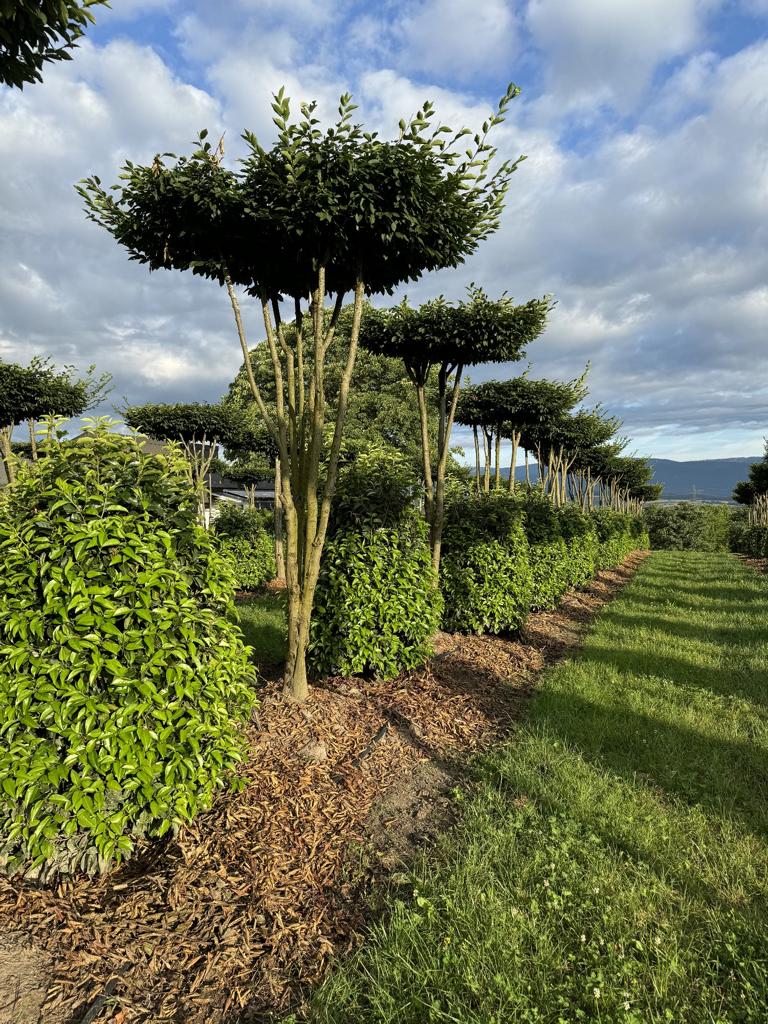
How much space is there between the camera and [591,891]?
8.29 ft

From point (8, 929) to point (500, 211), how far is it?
5.45 metres

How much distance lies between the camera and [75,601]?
242 cm

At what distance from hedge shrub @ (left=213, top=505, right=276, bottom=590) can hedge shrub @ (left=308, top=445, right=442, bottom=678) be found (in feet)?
23.8

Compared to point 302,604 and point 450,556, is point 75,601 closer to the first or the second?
point 302,604

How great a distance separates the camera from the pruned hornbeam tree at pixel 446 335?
675cm

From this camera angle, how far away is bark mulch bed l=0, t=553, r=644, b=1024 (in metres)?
2.08

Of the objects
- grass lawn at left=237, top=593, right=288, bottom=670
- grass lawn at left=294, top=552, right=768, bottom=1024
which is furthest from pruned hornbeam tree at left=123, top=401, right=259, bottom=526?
grass lawn at left=294, top=552, right=768, bottom=1024

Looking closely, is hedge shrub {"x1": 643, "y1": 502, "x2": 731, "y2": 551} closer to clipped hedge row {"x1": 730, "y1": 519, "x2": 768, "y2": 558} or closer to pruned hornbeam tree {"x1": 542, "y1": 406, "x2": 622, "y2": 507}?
clipped hedge row {"x1": 730, "y1": 519, "x2": 768, "y2": 558}

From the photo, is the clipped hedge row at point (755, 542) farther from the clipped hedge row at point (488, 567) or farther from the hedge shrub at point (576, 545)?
the clipped hedge row at point (488, 567)

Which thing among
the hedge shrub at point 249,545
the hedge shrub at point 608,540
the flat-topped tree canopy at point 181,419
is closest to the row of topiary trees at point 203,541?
the hedge shrub at point 249,545

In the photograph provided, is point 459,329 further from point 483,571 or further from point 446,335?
point 483,571

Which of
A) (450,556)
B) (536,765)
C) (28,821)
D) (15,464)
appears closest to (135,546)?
(15,464)

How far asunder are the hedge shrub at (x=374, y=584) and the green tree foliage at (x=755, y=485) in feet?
101

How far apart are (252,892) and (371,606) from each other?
2.76 m
